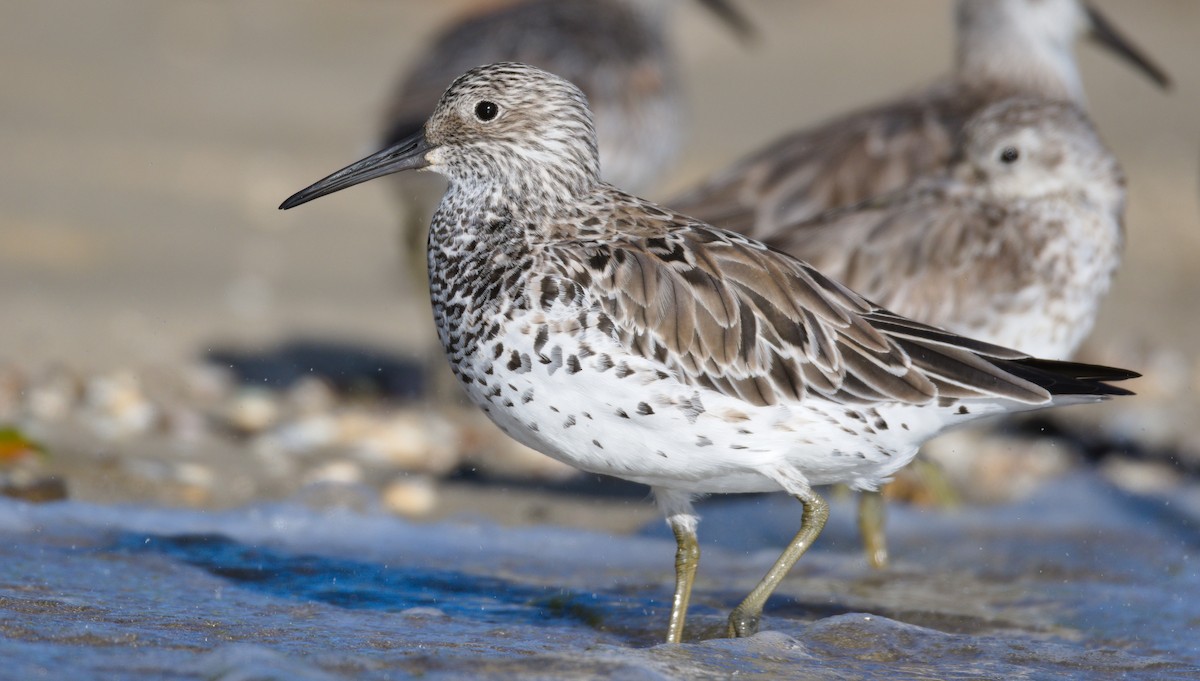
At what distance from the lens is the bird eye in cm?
528

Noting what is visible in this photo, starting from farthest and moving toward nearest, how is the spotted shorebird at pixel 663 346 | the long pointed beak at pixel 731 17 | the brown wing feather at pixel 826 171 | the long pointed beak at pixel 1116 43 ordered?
the long pointed beak at pixel 731 17 → the long pointed beak at pixel 1116 43 → the brown wing feather at pixel 826 171 → the spotted shorebird at pixel 663 346

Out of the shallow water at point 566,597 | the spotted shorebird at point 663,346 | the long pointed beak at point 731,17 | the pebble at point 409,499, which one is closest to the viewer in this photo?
the shallow water at point 566,597

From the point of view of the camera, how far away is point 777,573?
201 inches

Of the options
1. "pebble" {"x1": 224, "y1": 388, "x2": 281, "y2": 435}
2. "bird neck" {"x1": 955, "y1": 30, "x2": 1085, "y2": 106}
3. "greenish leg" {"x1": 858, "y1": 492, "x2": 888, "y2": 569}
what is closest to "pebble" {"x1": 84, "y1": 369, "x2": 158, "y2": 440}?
"pebble" {"x1": 224, "y1": 388, "x2": 281, "y2": 435}

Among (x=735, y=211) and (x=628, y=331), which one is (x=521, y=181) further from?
(x=735, y=211)

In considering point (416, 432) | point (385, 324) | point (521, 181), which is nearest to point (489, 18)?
point (385, 324)

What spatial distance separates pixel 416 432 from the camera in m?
8.52

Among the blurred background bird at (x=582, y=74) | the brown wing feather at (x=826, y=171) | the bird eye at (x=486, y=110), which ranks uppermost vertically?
the blurred background bird at (x=582, y=74)

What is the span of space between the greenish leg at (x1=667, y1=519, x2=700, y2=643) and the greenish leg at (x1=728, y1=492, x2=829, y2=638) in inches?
6.4

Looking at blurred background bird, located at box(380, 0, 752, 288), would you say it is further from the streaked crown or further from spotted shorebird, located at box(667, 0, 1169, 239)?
the streaked crown

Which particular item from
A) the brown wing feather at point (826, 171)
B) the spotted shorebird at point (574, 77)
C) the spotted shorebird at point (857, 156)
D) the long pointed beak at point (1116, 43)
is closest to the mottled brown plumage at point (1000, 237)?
the spotted shorebird at point (857, 156)

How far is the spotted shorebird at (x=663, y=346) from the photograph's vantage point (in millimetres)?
4719

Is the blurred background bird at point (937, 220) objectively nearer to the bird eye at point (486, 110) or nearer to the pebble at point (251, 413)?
the bird eye at point (486, 110)

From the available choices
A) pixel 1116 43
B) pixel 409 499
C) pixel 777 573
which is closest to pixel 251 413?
pixel 409 499
